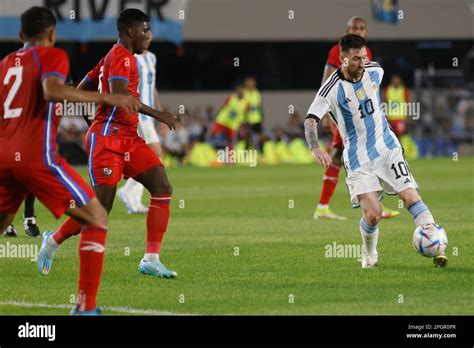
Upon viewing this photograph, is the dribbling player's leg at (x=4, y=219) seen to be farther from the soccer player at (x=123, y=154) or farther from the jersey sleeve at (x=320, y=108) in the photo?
the jersey sleeve at (x=320, y=108)

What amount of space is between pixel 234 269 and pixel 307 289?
149 cm

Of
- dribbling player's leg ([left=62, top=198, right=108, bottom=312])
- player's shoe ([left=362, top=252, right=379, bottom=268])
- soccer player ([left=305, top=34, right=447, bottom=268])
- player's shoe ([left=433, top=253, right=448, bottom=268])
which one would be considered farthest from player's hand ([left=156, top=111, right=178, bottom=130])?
player's shoe ([left=433, top=253, right=448, bottom=268])

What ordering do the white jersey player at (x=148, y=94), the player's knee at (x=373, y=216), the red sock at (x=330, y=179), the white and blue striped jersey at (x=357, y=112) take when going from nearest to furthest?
the player's knee at (x=373, y=216), the white and blue striped jersey at (x=357, y=112), the red sock at (x=330, y=179), the white jersey player at (x=148, y=94)

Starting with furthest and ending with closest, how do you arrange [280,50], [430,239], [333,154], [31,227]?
A: [280,50], [333,154], [31,227], [430,239]

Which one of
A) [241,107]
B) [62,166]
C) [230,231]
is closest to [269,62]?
[241,107]

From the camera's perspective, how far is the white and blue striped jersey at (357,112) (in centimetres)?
1065

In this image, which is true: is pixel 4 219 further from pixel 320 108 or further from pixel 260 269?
pixel 320 108

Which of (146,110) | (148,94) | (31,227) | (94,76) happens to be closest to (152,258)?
(146,110)

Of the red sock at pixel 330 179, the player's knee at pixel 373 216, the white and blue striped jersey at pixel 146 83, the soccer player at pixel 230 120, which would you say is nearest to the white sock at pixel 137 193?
the white and blue striped jersey at pixel 146 83

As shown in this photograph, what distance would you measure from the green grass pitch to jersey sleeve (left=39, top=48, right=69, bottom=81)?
1823 millimetres

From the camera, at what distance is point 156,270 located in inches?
412

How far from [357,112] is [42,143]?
12.4ft

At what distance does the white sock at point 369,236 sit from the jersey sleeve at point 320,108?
1.05m
